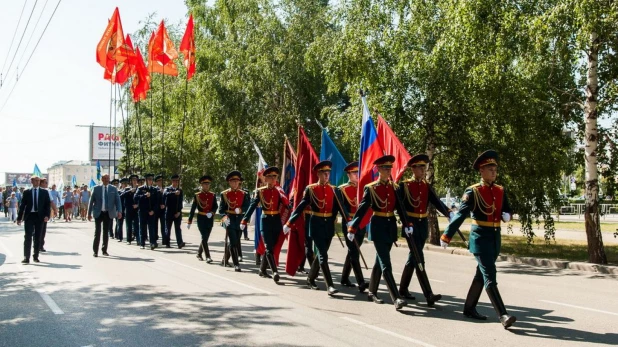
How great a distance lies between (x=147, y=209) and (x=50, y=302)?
843 cm

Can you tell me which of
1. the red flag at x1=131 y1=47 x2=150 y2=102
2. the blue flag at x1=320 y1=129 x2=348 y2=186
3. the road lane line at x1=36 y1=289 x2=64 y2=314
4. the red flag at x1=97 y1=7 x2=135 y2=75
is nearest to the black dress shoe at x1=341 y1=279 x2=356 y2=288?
the blue flag at x1=320 y1=129 x2=348 y2=186

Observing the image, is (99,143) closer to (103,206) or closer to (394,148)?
(103,206)

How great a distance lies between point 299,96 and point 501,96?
45.0 feet

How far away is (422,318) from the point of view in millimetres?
7578

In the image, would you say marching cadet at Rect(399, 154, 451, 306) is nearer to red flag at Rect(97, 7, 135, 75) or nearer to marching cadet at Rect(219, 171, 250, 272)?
marching cadet at Rect(219, 171, 250, 272)

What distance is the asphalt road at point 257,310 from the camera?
6543 millimetres

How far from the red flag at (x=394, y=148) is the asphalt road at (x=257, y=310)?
1903mm

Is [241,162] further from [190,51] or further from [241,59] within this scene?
[190,51]

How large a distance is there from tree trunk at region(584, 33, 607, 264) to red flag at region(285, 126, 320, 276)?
6460 millimetres

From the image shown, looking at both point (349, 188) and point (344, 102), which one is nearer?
point (349, 188)

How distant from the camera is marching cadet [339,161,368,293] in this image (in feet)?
31.7

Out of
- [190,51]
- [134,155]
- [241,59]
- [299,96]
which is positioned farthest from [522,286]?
[134,155]

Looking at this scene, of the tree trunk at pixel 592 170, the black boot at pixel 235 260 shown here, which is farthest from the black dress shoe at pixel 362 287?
the tree trunk at pixel 592 170

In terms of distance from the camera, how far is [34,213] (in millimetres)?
13375
